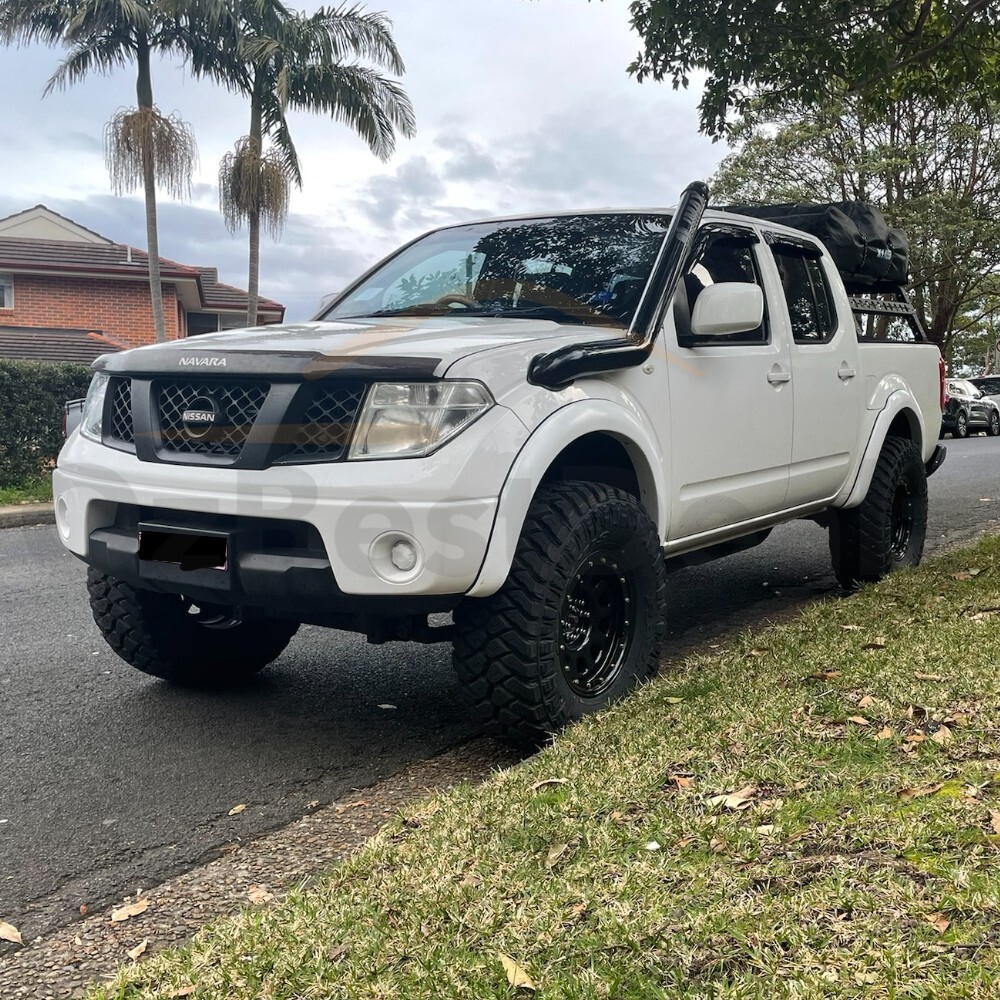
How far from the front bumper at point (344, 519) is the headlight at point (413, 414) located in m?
0.05

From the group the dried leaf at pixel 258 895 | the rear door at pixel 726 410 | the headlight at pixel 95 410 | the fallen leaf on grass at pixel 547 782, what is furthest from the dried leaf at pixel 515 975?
the headlight at pixel 95 410

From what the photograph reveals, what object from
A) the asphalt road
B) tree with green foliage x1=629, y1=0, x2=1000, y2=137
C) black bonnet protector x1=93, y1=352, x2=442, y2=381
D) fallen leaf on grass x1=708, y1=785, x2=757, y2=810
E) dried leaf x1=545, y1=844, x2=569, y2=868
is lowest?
the asphalt road

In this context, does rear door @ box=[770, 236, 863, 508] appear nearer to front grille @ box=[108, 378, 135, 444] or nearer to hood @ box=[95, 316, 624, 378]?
hood @ box=[95, 316, 624, 378]

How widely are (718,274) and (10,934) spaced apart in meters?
3.76

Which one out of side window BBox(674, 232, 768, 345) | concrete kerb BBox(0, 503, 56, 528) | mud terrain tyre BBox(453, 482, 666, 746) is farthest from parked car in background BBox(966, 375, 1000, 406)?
mud terrain tyre BBox(453, 482, 666, 746)

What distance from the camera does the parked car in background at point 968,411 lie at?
2695cm

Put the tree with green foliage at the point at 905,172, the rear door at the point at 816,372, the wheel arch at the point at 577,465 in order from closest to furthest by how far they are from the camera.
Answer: the wheel arch at the point at 577,465 < the rear door at the point at 816,372 < the tree with green foliage at the point at 905,172

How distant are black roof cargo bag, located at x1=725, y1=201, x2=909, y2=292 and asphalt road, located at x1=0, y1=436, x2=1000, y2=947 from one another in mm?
1970

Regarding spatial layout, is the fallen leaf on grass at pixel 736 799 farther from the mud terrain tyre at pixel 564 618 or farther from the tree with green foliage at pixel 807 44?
the tree with green foliage at pixel 807 44

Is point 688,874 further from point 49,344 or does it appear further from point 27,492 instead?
point 49,344

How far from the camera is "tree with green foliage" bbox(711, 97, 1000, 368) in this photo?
29.8 m

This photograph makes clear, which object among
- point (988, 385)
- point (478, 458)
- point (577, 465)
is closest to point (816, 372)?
point (577, 465)

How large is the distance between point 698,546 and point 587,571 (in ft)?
3.47

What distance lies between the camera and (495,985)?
2.18m
